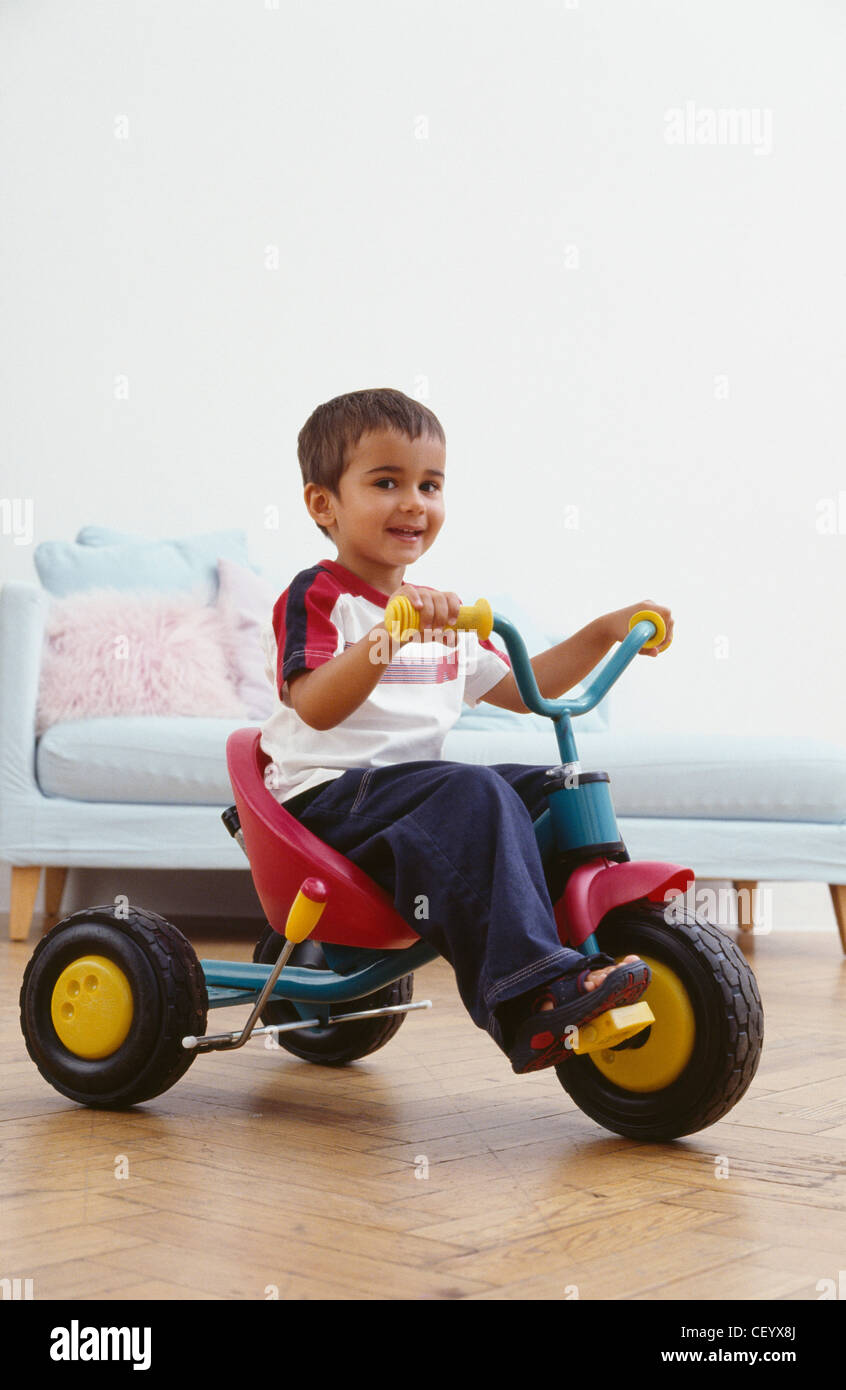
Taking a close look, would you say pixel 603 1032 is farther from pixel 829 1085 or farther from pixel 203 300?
pixel 203 300

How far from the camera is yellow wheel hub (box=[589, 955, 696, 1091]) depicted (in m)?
1.17

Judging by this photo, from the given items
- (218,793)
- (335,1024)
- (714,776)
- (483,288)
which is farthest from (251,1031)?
(483,288)

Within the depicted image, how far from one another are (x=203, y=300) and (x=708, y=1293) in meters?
3.19

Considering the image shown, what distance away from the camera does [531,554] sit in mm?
3705

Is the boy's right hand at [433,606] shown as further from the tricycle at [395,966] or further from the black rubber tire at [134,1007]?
the black rubber tire at [134,1007]

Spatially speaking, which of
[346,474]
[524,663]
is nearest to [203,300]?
[346,474]

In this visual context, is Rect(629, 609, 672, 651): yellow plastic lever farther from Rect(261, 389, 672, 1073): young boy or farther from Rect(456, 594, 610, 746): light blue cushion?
Rect(456, 594, 610, 746): light blue cushion

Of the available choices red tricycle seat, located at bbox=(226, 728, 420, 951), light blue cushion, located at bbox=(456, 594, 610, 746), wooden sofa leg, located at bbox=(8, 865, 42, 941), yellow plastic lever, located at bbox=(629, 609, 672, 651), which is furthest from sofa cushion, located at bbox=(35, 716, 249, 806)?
yellow plastic lever, located at bbox=(629, 609, 672, 651)

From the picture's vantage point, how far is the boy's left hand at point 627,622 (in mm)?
1332

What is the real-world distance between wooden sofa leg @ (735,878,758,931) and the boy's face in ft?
7.10

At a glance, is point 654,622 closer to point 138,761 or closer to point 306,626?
point 306,626

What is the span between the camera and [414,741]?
1359 millimetres

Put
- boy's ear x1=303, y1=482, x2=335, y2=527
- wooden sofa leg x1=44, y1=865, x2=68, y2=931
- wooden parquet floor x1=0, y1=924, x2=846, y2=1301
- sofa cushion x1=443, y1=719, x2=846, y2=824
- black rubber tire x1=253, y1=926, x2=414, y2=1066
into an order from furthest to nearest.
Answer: wooden sofa leg x1=44, y1=865, x2=68, y2=931 → sofa cushion x1=443, y1=719, x2=846, y2=824 → black rubber tire x1=253, y1=926, x2=414, y2=1066 → boy's ear x1=303, y1=482, x2=335, y2=527 → wooden parquet floor x1=0, y1=924, x2=846, y2=1301

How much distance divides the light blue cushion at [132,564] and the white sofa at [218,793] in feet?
0.96
